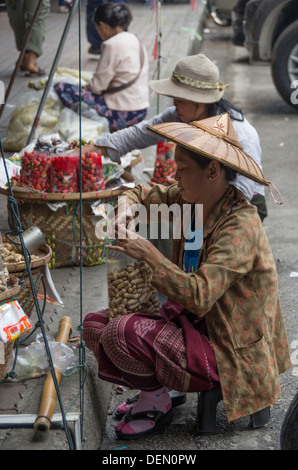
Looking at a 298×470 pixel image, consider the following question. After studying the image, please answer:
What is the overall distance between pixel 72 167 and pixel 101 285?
69cm

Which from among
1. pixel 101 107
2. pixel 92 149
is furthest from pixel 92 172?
pixel 101 107

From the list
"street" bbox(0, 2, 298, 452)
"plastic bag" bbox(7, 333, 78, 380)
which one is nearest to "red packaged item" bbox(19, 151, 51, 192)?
"street" bbox(0, 2, 298, 452)

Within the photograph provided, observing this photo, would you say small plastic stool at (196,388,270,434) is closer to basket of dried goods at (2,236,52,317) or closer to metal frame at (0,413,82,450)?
metal frame at (0,413,82,450)

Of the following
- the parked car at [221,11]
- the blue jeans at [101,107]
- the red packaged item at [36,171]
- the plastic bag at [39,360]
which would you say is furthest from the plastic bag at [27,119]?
the parked car at [221,11]

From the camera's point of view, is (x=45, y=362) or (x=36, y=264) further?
(x=36, y=264)

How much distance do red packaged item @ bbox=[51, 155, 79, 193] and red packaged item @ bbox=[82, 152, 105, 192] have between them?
54 mm

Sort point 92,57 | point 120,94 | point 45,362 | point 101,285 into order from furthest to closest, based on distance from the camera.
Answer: point 92,57
point 120,94
point 101,285
point 45,362

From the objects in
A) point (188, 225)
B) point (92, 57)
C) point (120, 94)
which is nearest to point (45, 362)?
point (188, 225)

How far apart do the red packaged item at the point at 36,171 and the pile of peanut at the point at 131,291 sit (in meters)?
1.34

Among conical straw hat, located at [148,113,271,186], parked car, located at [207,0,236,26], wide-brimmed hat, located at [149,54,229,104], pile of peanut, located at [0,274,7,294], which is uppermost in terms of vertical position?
conical straw hat, located at [148,113,271,186]

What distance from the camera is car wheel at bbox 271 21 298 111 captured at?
27.8 feet

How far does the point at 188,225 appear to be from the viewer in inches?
117

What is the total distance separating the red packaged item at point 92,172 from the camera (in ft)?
13.7
